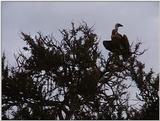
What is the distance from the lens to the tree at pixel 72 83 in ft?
25.3

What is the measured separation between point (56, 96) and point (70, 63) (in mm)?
316

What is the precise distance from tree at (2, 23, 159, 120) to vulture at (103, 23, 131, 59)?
0.05 m

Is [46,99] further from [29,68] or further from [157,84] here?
[157,84]

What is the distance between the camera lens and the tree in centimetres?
770

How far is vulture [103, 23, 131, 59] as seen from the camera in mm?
7750

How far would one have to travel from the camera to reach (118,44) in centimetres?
778

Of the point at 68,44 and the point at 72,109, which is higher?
the point at 68,44

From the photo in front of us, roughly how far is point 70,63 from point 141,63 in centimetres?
56

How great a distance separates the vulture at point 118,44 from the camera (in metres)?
7.75

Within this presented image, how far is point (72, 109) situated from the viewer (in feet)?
25.3

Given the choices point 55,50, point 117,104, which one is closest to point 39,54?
point 55,50

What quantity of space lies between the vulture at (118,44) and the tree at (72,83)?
0.15 feet

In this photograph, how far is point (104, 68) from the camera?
7.93 metres

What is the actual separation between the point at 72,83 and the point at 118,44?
0.47 meters
